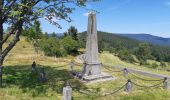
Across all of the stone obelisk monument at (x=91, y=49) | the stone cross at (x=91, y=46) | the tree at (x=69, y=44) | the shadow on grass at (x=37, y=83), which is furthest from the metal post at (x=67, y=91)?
the tree at (x=69, y=44)

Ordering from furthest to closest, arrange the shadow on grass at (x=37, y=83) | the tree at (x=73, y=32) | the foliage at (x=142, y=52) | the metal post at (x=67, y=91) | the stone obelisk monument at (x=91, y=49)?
the foliage at (x=142, y=52), the tree at (x=73, y=32), the stone obelisk monument at (x=91, y=49), the shadow on grass at (x=37, y=83), the metal post at (x=67, y=91)

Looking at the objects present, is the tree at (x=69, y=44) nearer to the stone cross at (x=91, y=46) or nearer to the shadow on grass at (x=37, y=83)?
the shadow on grass at (x=37, y=83)

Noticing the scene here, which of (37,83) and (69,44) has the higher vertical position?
(69,44)

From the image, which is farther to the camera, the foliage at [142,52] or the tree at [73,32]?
the foliage at [142,52]

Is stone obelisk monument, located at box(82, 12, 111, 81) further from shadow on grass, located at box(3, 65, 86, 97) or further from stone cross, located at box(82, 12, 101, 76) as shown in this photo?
shadow on grass, located at box(3, 65, 86, 97)

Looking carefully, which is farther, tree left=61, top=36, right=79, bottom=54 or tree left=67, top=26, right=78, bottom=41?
tree left=67, top=26, right=78, bottom=41

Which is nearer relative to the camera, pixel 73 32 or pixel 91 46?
pixel 91 46

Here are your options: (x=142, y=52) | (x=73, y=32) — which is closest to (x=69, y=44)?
(x=73, y=32)

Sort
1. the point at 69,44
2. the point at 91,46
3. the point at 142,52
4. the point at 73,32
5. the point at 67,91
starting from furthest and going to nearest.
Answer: the point at 142,52 < the point at 73,32 < the point at 69,44 < the point at 91,46 < the point at 67,91

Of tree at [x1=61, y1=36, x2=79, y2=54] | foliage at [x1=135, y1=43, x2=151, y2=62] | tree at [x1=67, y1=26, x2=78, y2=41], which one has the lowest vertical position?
foliage at [x1=135, y1=43, x2=151, y2=62]

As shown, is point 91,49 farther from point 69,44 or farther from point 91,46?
point 69,44

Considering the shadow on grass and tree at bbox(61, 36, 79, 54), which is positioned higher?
tree at bbox(61, 36, 79, 54)

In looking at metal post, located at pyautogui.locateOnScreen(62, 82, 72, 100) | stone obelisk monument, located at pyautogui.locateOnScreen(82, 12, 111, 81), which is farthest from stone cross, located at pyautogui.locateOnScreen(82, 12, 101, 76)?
metal post, located at pyautogui.locateOnScreen(62, 82, 72, 100)

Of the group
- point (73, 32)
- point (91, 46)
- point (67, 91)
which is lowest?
point (67, 91)
